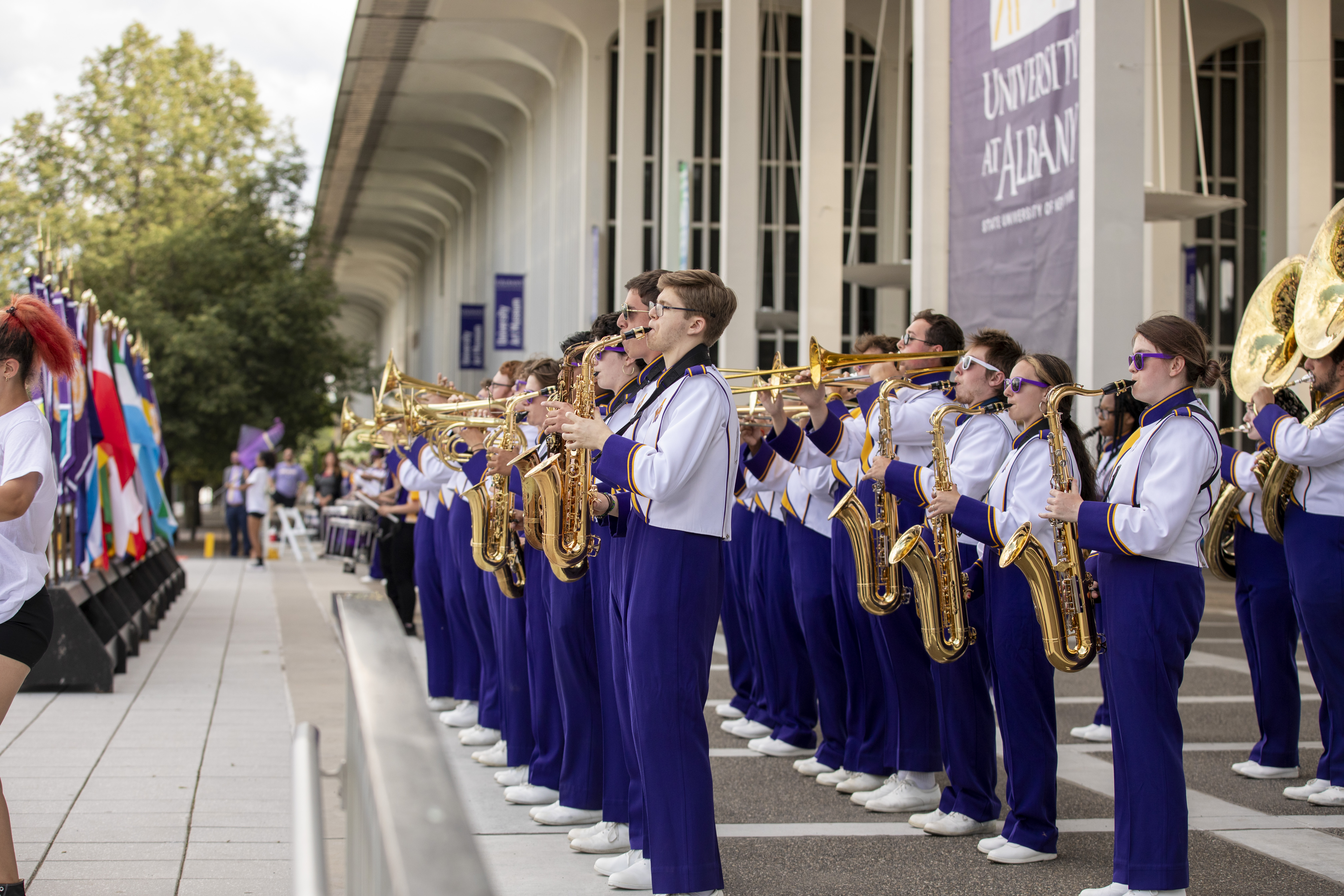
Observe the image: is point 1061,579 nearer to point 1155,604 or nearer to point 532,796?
point 1155,604

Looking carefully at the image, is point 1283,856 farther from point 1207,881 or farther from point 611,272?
point 611,272

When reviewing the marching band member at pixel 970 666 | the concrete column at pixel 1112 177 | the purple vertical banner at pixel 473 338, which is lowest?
the marching band member at pixel 970 666

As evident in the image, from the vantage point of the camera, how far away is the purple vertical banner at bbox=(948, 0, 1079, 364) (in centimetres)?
1012

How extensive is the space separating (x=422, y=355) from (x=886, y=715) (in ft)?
176

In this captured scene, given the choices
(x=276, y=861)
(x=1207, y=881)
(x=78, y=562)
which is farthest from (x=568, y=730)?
(x=78, y=562)

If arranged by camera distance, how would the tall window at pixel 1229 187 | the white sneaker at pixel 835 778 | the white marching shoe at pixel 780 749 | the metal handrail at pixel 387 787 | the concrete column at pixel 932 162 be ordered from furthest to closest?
the tall window at pixel 1229 187, the concrete column at pixel 932 162, the white marching shoe at pixel 780 749, the white sneaker at pixel 835 778, the metal handrail at pixel 387 787

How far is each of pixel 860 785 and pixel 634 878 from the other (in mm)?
1884

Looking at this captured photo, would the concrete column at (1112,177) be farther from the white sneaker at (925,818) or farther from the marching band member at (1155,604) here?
the marching band member at (1155,604)

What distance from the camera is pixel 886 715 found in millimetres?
6422

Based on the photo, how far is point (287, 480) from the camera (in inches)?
1006

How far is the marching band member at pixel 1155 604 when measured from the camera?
4.38 m

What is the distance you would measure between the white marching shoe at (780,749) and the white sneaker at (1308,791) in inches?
92.9

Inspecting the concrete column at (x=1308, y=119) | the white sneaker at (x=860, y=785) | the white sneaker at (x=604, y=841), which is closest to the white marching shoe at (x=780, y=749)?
the white sneaker at (x=860, y=785)

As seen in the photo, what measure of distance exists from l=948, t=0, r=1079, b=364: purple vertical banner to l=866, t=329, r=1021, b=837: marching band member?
14.7ft
